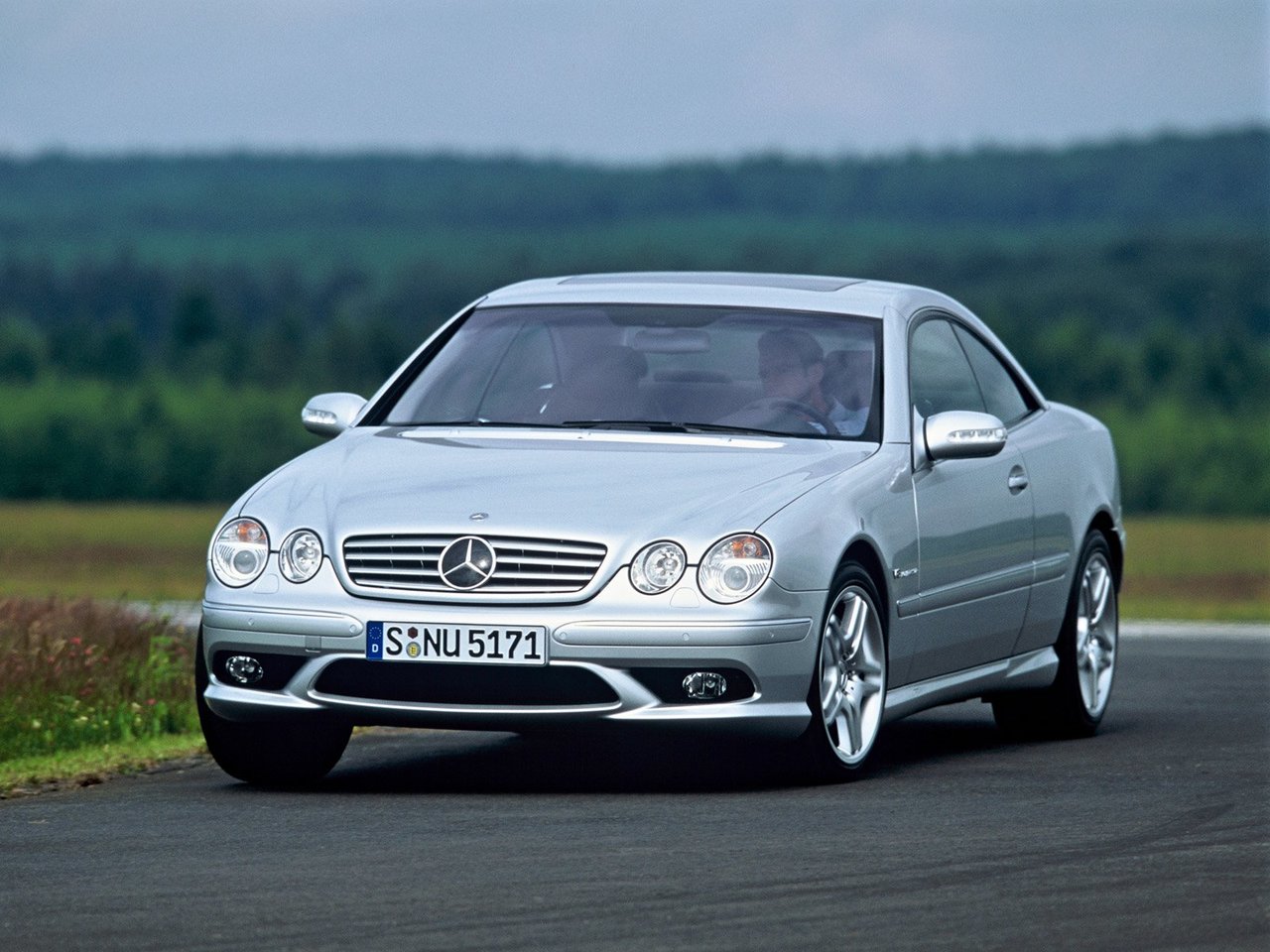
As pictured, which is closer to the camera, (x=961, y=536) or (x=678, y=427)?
(x=678, y=427)

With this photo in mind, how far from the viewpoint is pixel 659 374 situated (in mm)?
9977

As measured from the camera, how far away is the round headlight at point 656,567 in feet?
28.3

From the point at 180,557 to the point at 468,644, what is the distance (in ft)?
145

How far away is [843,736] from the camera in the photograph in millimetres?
9250

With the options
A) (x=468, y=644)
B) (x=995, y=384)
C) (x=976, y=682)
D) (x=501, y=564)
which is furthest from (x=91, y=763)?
(x=995, y=384)

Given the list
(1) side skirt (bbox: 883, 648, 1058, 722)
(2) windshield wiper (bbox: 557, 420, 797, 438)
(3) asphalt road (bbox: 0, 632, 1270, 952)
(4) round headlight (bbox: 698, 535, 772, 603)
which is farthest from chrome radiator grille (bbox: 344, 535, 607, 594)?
(1) side skirt (bbox: 883, 648, 1058, 722)

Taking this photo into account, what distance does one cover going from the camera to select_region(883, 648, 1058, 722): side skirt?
380 inches

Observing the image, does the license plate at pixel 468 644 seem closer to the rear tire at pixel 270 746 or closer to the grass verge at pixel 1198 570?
the rear tire at pixel 270 746

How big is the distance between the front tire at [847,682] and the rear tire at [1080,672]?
1.61 m

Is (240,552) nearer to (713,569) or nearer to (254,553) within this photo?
(254,553)

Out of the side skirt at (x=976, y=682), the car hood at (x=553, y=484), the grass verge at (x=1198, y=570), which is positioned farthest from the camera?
the grass verge at (x=1198, y=570)

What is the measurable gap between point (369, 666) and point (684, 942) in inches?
107

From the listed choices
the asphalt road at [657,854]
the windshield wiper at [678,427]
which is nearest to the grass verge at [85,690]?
the asphalt road at [657,854]

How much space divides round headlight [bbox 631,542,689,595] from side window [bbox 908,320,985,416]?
1.76 metres
